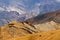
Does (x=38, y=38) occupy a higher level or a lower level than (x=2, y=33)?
lower

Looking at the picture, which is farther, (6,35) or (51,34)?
(6,35)

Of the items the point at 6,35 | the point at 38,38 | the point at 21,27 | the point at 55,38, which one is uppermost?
the point at 21,27

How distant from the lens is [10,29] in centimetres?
3584

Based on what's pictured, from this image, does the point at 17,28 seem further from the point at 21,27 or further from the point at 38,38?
the point at 38,38

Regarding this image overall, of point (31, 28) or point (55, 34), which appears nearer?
point (55, 34)

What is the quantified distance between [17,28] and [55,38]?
1466 cm

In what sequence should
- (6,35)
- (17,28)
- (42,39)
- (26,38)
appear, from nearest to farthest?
(42,39)
(26,38)
(6,35)
(17,28)

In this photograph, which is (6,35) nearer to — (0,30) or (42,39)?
(0,30)

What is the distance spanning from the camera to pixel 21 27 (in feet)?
120

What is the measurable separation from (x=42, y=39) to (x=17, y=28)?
1273cm

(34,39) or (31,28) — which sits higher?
(31,28)

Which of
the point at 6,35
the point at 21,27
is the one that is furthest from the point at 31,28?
the point at 6,35

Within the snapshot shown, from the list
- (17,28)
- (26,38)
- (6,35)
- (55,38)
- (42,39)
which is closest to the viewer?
(55,38)

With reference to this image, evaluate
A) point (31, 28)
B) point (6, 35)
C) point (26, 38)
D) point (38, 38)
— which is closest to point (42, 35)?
point (38, 38)
